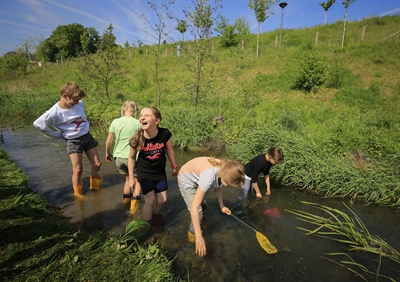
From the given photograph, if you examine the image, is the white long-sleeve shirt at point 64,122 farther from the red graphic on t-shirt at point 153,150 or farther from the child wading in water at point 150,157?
the red graphic on t-shirt at point 153,150

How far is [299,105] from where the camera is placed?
10.1 meters

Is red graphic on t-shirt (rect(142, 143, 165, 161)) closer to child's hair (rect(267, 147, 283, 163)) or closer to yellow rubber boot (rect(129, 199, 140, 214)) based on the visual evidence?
yellow rubber boot (rect(129, 199, 140, 214))

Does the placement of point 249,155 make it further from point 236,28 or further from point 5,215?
point 236,28

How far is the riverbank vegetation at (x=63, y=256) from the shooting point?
2039 millimetres

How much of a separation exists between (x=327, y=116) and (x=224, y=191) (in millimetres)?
5745

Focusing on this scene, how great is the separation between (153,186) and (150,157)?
1.40 feet

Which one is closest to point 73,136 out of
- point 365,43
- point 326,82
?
point 326,82

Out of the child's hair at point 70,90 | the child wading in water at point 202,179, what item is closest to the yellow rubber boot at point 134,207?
the child wading in water at point 202,179

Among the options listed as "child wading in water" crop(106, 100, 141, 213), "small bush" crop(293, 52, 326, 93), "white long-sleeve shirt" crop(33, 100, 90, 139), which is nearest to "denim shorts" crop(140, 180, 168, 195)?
"child wading in water" crop(106, 100, 141, 213)

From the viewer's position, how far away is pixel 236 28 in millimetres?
23562

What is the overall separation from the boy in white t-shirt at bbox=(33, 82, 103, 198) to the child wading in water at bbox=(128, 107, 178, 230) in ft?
3.73

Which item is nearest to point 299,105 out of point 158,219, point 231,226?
point 231,226

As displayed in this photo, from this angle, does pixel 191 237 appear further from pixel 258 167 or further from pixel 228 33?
pixel 228 33

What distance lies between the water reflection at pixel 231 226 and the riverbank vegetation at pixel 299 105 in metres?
0.69
